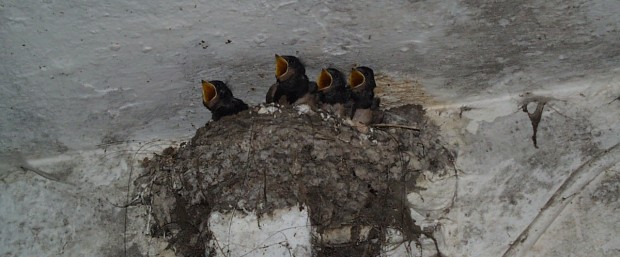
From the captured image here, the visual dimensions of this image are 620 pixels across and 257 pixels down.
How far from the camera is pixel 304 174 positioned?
3414mm

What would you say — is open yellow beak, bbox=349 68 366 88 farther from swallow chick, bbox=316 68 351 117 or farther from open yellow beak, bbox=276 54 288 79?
open yellow beak, bbox=276 54 288 79

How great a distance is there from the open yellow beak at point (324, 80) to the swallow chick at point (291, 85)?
76 mm

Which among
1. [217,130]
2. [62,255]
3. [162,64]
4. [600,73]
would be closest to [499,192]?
[600,73]

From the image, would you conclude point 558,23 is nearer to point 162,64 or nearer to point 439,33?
point 439,33

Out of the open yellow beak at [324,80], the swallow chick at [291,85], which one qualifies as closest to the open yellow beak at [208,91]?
the swallow chick at [291,85]

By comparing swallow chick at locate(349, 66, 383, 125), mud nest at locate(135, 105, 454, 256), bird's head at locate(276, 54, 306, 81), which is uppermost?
bird's head at locate(276, 54, 306, 81)

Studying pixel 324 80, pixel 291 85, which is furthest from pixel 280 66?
pixel 324 80

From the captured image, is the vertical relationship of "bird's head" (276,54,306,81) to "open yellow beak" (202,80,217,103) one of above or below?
above

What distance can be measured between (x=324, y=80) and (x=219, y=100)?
1.56ft

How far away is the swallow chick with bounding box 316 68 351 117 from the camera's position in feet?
11.6

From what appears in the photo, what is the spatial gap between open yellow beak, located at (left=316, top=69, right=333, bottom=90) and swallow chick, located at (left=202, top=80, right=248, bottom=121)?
399 mm

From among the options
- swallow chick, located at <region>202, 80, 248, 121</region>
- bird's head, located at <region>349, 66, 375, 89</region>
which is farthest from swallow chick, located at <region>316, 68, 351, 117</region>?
swallow chick, located at <region>202, 80, 248, 121</region>

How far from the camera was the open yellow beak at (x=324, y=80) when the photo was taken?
352cm

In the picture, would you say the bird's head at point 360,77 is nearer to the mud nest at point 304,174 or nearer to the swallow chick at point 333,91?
the swallow chick at point 333,91
